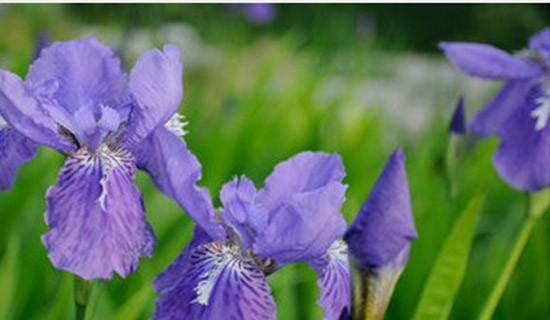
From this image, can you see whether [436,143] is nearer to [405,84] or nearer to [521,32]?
[405,84]

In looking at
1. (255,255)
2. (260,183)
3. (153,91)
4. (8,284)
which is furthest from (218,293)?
(260,183)

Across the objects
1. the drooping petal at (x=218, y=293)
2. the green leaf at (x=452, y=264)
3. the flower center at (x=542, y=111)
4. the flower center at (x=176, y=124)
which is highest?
the flower center at (x=176, y=124)

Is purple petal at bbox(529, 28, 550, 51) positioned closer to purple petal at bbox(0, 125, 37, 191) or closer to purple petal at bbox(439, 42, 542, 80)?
purple petal at bbox(439, 42, 542, 80)

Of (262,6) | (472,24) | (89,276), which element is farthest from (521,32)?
(89,276)

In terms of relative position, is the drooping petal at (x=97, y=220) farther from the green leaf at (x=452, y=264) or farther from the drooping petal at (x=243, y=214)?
the green leaf at (x=452, y=264)

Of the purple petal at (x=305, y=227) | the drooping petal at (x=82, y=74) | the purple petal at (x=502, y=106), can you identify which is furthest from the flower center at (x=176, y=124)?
the purple petal at (x=502, y=106)
